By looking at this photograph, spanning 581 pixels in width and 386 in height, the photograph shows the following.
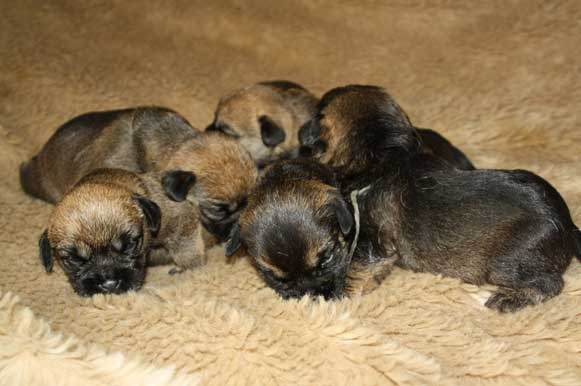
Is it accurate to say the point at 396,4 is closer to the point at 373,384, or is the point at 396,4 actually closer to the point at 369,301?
the point at 369,301

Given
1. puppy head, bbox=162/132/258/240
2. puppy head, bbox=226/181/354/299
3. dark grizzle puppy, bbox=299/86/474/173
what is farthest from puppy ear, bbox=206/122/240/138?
puppy head, bbox=226/181/354/299

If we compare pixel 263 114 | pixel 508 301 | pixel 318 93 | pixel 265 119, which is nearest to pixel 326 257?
pixel 508 301

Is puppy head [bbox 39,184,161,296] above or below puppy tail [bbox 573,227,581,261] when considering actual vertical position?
below

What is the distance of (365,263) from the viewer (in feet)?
11.7

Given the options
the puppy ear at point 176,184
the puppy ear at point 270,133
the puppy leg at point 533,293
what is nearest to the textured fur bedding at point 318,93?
the puppy leg at point 533,293

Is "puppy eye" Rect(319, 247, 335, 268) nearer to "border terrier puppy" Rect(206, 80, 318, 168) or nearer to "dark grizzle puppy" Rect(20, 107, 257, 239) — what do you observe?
"dark grizzle puppy" Rect(20, 107, 257, 239)

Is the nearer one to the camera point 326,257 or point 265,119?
point 326,257

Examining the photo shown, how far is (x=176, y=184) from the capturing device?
3820 mm

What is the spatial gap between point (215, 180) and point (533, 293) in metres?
1.91

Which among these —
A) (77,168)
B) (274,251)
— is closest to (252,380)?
(274,251)

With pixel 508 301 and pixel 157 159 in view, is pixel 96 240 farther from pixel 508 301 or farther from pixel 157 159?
pixel 508 301

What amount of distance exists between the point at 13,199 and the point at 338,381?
116 inches

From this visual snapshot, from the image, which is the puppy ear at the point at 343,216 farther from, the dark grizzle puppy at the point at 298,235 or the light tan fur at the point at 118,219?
the light tan fur at the point at 118,219

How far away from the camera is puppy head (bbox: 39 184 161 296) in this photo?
340 centimetres
